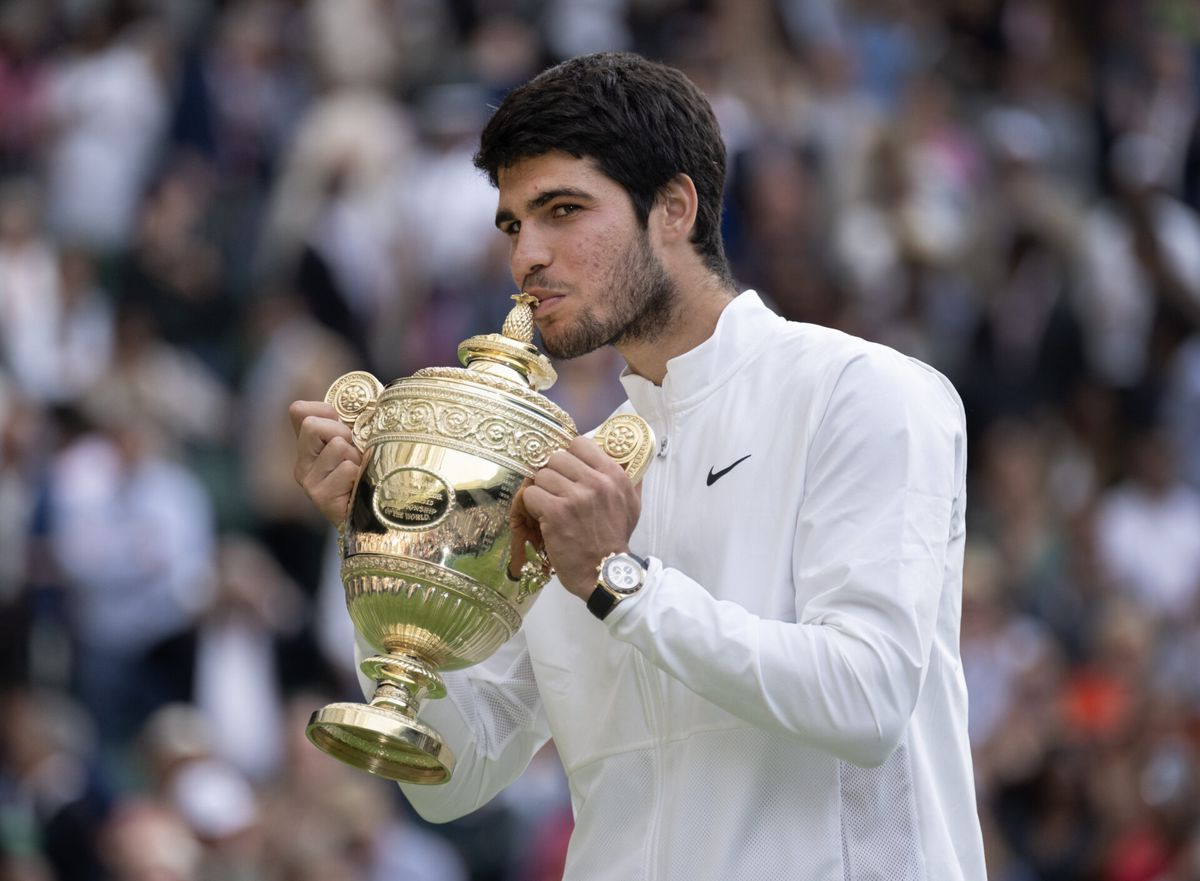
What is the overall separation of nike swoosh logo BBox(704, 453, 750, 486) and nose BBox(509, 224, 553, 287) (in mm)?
471

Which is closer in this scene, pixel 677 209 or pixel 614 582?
pixel 614 582

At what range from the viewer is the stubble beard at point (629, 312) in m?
3.84

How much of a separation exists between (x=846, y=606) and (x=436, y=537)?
2.25 ft

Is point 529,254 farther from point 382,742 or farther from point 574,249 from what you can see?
point 382,742

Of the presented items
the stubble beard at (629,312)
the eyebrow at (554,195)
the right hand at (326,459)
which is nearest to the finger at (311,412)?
the right hand at (326,459)

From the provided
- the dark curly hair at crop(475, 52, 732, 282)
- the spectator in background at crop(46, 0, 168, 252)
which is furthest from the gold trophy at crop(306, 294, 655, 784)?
the spectator in background at crop(46, 0, 168, 252)

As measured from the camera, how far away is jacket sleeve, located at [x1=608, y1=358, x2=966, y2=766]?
3352 millimetres

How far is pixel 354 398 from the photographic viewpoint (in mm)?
3951

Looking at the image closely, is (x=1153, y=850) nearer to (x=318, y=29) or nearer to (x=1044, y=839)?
(x=1044, y=839)

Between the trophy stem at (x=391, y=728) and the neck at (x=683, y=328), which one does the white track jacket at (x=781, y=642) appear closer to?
the neck at (x=683, y=328)

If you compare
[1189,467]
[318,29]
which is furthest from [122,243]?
[1189,467]

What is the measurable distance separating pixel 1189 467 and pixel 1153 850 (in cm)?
372

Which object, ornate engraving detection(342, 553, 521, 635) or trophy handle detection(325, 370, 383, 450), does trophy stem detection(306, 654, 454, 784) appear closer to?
ornate engraving detection(342, 553, 521, 635)

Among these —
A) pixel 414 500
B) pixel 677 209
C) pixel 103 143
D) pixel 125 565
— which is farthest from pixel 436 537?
pixel 103 143
